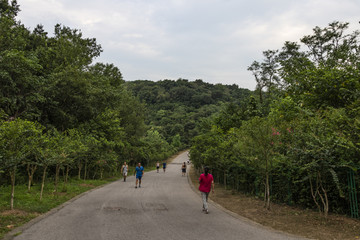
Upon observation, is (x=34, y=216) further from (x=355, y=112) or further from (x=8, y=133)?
(x=355, y=112)

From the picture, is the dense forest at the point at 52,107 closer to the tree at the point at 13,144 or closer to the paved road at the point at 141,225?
the tree at the point at 13,144

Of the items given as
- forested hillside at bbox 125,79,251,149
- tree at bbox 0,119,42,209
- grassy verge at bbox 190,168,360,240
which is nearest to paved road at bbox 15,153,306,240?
grassy verge at bbox 190,168,360,240

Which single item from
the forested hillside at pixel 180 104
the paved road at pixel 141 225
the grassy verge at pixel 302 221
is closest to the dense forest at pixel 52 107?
the paved road at pixel 141 225

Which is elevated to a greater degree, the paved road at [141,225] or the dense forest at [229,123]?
the dense forest at [229,123]

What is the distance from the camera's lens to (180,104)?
405 feet

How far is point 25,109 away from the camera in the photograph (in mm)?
15375

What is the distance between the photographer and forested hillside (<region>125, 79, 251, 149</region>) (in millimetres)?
94812

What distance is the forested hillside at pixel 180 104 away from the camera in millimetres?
94812

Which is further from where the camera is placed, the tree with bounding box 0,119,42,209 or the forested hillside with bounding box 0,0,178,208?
the forested hillside with bounding box 0,0,178,208

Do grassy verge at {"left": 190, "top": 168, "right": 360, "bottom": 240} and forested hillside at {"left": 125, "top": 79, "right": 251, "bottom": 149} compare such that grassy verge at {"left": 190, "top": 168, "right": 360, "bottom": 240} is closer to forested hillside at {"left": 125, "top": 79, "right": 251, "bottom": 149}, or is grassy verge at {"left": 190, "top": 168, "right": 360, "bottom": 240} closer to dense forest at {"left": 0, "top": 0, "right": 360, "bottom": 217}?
dense forest at {"left": 0, "top": 0, "right": 360, "bottom": 217}

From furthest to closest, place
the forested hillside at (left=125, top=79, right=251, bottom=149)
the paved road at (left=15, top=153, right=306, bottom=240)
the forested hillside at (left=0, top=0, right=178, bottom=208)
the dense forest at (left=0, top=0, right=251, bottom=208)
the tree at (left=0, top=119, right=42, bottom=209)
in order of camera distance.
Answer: the forested hillside at (left=125, top=79, right=251, bottom=149) < the forested hillside at (left=0, top=0, right=178, bottom=208) < the dense forest at (left=0, top=0, right=251, bottom=208) < the tree at (left=0, top=119, right=42, bottom=209) < the paved road at (left=15, top=153, right=306, bottom=240)

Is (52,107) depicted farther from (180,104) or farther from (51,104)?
(180,104)

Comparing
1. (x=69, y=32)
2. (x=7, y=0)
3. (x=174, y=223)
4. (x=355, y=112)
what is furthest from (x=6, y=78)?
→ (x=355, y=112)

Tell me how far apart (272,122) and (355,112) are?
268 cm
